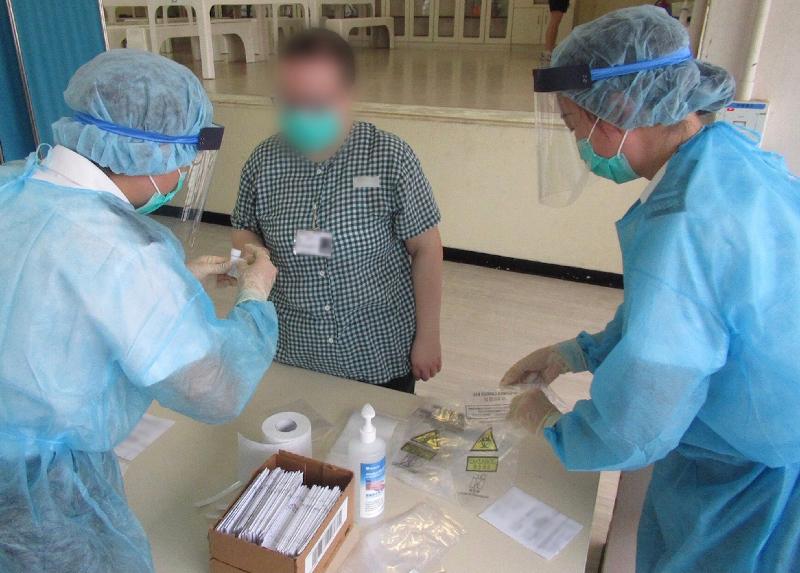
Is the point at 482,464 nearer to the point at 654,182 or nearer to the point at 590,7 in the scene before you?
the point at 654,182

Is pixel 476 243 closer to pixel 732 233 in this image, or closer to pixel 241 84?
pixel 241 84

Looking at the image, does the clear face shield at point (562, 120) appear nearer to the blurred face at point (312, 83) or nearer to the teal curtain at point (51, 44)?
the blurred face at point (312, 83)

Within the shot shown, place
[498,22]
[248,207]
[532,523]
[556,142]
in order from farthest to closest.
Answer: [498,22], [248,207], [556,142], [532,523]

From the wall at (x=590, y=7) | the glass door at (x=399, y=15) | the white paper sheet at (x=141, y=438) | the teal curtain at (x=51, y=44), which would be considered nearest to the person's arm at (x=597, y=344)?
the white paper sheet at (x=141, y=438)

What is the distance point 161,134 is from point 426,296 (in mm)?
804

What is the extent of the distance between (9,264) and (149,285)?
0.51 ft

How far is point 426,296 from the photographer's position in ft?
5.02

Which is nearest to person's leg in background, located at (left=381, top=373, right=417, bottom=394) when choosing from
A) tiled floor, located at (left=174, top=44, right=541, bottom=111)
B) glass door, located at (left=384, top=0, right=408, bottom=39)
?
tiled floor, located at (left=174, top=44, right=541, bottom=111)

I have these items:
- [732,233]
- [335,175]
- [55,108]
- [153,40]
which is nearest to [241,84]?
[153,40]

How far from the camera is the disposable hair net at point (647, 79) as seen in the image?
929mm

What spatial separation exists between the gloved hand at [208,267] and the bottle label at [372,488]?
52 centimetres

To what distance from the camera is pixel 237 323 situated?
3.07ft

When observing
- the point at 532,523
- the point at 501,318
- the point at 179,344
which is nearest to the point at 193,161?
the point at 179,344

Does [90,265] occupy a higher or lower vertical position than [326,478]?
higher
